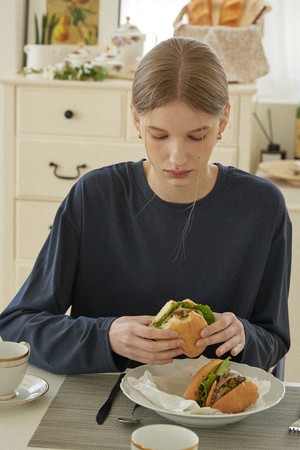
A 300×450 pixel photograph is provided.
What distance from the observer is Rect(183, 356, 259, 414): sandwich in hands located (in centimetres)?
132

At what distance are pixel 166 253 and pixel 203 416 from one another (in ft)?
1.82

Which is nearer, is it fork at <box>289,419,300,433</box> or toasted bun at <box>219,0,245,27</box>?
fork at <box>289,419,300,433</box>

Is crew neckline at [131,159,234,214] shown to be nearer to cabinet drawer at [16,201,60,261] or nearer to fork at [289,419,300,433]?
fork at [289,419,300,433]

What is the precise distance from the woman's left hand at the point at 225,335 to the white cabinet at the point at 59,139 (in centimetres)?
173

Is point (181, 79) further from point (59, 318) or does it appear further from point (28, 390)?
point (28, 390)

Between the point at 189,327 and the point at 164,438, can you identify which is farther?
the point at 189,327

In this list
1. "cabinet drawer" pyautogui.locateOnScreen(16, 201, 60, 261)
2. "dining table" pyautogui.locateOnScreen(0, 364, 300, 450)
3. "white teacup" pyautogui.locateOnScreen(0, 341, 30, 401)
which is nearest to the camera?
"dining table" pyautogui.locateOnScreen(0, 364, 300, 450)

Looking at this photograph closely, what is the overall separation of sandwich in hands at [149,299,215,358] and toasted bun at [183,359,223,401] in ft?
0.17

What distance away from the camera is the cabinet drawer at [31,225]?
336 cm

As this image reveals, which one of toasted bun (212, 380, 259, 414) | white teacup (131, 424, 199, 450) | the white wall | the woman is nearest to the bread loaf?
the white wall

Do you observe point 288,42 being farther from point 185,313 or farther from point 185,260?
point 185,313

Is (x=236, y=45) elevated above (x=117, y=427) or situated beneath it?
elevated above

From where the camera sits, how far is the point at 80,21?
3627mm

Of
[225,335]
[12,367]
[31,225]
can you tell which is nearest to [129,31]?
[31,225]
